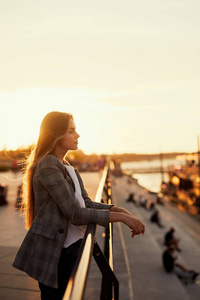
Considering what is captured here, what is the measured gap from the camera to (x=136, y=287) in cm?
818

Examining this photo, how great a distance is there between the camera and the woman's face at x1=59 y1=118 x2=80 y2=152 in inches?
84.3

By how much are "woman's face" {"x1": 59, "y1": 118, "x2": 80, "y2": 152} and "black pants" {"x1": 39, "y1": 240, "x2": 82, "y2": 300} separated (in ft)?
1.99

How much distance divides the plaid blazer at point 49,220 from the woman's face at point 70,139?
0.23 meters

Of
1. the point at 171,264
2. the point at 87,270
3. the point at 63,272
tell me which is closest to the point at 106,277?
the point at 63,272

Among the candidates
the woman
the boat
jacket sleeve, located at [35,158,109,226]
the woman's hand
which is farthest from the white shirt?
the boat

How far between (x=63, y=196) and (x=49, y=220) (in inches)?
6.1

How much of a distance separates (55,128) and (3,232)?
11.2 feet

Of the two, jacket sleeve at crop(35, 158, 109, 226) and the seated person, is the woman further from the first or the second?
the seated person

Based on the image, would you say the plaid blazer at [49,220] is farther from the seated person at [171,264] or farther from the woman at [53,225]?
the seated person at [171,264]

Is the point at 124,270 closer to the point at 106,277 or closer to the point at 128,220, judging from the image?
the point at 128,220

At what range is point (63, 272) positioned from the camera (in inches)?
74.0

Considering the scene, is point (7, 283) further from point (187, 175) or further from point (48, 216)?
point (187, 175)

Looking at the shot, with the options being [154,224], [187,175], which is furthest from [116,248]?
[187,175]

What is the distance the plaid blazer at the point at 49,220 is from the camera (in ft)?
6.00
